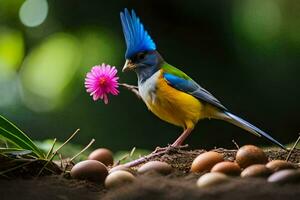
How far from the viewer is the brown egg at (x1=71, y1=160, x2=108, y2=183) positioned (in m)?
1.42

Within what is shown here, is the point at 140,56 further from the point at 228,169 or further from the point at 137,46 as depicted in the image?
the point at 228,169

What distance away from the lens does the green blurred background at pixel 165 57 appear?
3100mm

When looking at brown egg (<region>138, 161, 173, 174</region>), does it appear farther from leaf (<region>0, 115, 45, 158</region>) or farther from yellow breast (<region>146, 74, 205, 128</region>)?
yellow breast (<region>146, 74, 205, 128</region>)

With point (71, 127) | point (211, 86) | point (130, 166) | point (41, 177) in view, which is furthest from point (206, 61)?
point (41, 177)

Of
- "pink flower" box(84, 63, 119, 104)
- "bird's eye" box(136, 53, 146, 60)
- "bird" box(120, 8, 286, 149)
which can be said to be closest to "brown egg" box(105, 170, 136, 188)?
"pink flower" box(84, 63, 119, 104)

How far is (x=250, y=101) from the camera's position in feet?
10.9

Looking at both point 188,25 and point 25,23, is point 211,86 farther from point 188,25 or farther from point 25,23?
point 25,23

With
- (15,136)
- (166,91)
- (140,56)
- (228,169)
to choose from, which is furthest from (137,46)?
(228,169)

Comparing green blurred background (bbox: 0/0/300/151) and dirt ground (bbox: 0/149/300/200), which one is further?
green blurred background (bbox: 0/0/300/151)

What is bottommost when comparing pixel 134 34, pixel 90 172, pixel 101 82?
pixel 90 172

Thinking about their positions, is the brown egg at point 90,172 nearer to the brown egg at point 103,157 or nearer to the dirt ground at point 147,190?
the dirt ground at point 147,190

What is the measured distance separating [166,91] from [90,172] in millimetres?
710

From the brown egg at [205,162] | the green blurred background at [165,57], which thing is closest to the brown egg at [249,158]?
the brown egg at [205,162]

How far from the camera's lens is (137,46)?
204cm
